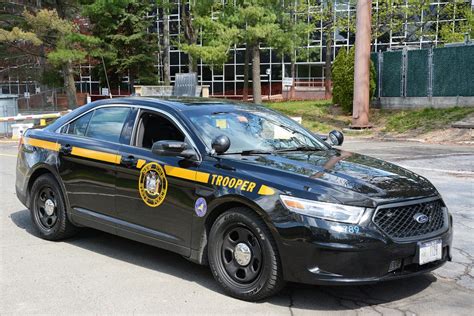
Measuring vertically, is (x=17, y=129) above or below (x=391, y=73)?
below

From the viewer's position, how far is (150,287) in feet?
15.4

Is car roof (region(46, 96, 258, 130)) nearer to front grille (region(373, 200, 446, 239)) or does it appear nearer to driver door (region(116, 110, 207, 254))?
driver door (region(116, 110, 207, 254))

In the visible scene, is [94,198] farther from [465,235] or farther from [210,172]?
[465,235]

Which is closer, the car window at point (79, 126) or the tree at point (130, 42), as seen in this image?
the car window at point (79, 126)

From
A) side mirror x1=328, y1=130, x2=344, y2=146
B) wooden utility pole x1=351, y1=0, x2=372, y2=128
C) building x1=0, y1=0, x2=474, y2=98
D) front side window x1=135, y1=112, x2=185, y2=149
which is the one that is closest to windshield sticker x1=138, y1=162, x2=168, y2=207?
front side window x1=135, y1=112, x2=185, y2=149

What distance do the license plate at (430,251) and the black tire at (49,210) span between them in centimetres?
371

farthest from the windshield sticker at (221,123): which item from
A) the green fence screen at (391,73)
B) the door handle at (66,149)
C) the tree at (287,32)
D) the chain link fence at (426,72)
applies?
the tree at (287,32)

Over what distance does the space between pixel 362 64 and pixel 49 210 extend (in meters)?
14.7

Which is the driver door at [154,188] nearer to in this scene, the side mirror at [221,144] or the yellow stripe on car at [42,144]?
the side mirror at [221,144]

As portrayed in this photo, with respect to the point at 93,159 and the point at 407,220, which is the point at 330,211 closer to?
the point at 407,220

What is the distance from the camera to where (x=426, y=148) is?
14.5 m

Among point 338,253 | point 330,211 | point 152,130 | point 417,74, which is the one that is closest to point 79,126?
point 152,130

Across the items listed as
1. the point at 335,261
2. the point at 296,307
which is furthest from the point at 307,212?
the point at 296,307

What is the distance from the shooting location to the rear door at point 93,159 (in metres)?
5.43
